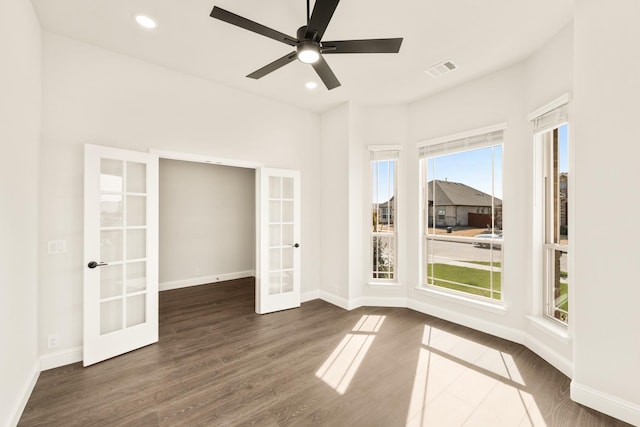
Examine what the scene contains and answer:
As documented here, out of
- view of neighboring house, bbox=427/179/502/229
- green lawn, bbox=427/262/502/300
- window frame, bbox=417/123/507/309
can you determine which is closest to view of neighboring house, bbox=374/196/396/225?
window frame, bbox=417/123/507/309

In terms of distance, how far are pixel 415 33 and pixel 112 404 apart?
Result: 4133 millimetres

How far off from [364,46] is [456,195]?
102 inches

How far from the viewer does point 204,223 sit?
5727 millimetres

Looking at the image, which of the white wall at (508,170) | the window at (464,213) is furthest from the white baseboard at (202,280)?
the white wall at (508,170)

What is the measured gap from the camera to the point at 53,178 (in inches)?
103

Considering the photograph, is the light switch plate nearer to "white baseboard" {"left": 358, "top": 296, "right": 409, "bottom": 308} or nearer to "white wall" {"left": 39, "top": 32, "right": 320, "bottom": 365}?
"white wall" {"left": 39, "top": 32, "right": 320, "bottom": 365}

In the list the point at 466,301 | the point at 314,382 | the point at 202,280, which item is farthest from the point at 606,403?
the point at 202,280

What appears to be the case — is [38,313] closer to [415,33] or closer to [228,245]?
[228,245]

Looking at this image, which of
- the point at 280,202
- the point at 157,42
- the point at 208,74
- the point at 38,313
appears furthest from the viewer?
the point at 280,202

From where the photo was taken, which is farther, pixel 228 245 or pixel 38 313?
pixel 228 245

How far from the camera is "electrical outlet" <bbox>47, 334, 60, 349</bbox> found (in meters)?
2.58

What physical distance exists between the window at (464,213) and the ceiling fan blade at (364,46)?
6.72ft

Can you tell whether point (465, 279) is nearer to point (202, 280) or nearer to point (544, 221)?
point (544, 221)

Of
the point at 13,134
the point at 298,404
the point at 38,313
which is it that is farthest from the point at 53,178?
the point at 298,404
